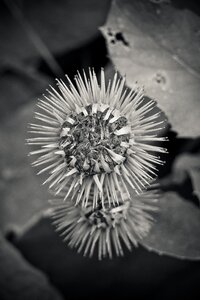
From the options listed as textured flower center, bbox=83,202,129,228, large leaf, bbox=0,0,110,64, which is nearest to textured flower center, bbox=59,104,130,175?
textured flower center, bbox=83,202,129,228

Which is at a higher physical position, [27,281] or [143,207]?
[143,207]

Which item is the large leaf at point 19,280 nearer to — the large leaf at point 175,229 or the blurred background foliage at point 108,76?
the blurred background foliage at point 108,76

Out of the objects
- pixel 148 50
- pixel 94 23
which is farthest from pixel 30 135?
pixel 148 50

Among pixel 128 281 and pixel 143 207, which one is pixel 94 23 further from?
pixel 128 281

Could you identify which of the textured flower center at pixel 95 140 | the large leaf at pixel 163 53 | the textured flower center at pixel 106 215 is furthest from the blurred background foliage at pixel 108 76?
the textured flower center at pixel 95 140

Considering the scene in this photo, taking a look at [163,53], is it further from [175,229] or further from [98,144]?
[175,229]

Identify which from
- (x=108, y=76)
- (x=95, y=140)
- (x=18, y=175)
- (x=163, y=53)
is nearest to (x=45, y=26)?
(x=108, y=76)
